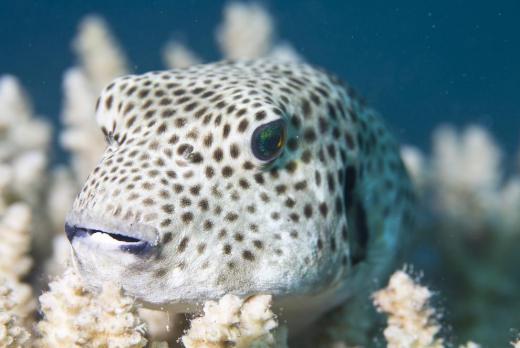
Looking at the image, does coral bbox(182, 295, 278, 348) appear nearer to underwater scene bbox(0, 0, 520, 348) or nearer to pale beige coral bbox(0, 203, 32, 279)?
underwater scene bbox(0, 0, 520, 348)

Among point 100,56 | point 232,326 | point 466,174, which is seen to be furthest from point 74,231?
point 466,174

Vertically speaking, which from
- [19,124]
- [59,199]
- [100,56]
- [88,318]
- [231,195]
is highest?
[100,56]

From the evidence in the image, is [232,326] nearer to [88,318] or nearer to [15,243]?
[88,318]

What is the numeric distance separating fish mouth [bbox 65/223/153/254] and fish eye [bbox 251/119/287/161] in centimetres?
82

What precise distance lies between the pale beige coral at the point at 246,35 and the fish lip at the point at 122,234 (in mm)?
5141

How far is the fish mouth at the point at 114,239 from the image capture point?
8.82 feet

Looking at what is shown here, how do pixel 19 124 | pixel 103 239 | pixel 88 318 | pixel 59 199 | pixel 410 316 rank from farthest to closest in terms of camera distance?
pixel 19 124 → pixel 59 199 → pixel 410 316 → pixel 103 239 → pixel 88 318

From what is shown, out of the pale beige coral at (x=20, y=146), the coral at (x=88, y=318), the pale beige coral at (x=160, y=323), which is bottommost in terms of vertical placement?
the pale beige coral at (x=160, y=323)

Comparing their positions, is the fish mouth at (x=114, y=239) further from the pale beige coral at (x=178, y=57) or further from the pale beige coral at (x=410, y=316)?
the pale beige coral at (x=178, y=57)

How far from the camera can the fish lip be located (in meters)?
2.70

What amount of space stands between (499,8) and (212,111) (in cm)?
9352

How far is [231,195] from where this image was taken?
3.09m

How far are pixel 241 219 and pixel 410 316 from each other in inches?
40.9

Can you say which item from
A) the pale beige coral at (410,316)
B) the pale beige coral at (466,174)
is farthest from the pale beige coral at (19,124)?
the pale beige coral at (466,174)
